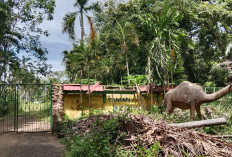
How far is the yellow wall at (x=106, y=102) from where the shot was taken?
9.87m

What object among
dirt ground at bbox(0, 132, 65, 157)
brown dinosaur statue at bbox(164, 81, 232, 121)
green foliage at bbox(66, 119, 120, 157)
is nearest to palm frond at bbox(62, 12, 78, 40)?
dirt ground at bbox(0, 132, 65, 157)

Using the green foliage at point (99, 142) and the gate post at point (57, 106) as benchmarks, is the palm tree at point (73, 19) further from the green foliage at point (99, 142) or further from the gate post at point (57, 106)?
the green foliage at point (99, 142)

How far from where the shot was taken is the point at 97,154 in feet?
14.0

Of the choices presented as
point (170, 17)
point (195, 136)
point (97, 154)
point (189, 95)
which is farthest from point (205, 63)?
point (97, 154)

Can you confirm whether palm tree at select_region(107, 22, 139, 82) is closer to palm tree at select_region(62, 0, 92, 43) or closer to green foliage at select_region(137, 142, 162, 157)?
palm tree at select_region(62, 0, 92, 43)

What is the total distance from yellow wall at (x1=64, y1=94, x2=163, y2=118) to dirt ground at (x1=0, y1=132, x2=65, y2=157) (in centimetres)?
173

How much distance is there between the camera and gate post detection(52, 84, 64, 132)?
869 cm

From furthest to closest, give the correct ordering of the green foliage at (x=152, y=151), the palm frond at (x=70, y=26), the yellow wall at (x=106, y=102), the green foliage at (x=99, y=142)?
1. the palm frond at (x=70, y=26)
2. the yellow wall at (x=106, y=102)
3. the green foliage at (x=99, y=142)
4. the green foliage at (x=152, y=151)

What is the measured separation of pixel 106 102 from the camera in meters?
10.7

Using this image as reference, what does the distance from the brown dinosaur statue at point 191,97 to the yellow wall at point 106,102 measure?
2.68 meters

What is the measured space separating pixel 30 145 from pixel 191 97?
5.68 meters

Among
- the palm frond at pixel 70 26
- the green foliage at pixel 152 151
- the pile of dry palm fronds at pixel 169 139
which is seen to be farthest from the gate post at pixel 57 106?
the palm frond at pixel 70 26

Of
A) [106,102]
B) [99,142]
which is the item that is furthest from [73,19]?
[99,142]

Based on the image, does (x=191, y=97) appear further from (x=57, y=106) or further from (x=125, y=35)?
(x=125, y=35)
